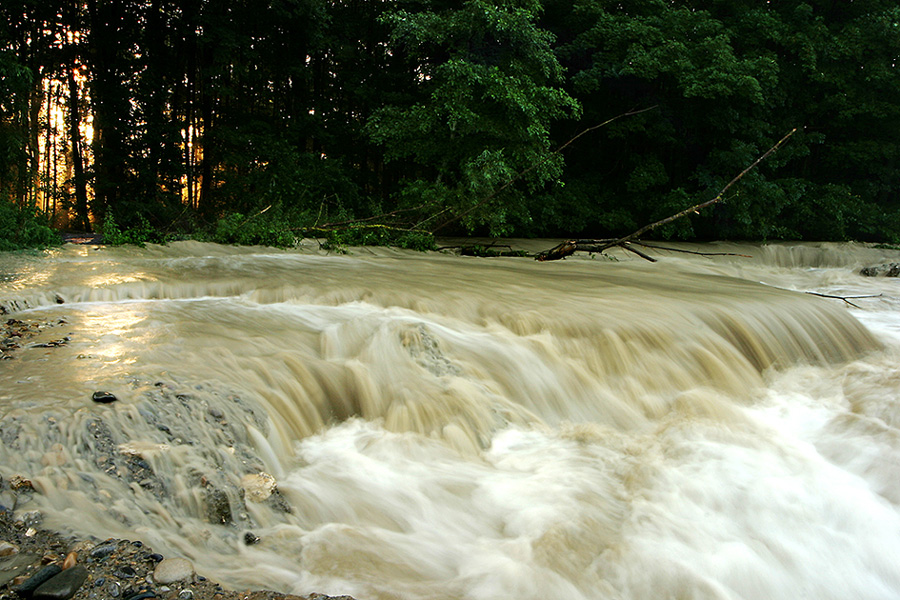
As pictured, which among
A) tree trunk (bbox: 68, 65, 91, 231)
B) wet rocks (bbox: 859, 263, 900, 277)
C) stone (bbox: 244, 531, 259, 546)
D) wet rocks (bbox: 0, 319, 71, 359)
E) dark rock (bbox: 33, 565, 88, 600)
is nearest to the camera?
dark rock (bbox: 33, 565, 88, 600)

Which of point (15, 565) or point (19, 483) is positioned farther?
point (19, 483)

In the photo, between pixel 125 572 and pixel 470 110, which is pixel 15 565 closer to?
pixel 125 572

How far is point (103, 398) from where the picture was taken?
110 inches

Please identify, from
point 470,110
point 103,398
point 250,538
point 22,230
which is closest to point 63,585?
point 250,538

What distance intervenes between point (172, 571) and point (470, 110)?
38.5 ft

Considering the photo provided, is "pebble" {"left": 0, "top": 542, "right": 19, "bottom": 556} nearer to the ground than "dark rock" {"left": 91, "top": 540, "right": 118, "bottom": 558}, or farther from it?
farther from it

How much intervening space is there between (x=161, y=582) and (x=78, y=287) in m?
4.38

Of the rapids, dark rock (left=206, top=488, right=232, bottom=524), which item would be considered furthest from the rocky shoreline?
dark rock (left=206, top=488, right=232, bottom=524)

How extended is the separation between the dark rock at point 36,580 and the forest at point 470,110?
10.4m

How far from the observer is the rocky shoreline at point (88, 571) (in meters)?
1.74

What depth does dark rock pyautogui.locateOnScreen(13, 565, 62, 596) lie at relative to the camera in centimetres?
171

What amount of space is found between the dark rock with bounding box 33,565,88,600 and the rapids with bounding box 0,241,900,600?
346 millimetres

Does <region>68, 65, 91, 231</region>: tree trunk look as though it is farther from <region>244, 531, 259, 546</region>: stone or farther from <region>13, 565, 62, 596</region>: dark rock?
<region>13, 565, 62, 596</region>: dark rock

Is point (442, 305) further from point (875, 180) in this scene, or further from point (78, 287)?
point (875, 180)
